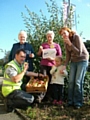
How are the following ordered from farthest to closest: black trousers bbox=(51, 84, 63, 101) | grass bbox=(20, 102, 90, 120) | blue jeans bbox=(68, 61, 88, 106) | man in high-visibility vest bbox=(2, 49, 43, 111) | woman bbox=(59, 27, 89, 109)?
black trousers bbox=(51, 84, 63, 101) < blue jeans bbox=(68, 61, 88, 106) < woman bbox=(59, 27, 89, 109) < man in high-visibility vest bbox=(2, 49, 43, 111) < grass bbox=(20, 102, 90, 120)

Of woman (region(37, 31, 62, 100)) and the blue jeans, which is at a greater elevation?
woman (region(37, 31, 62, 100))

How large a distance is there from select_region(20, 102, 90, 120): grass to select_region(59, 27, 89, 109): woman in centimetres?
28

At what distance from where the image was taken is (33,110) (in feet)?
19.2

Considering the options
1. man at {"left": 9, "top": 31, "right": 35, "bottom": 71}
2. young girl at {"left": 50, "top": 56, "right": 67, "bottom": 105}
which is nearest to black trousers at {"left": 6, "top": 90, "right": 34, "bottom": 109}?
young girl at {"left": 50, "top": 56, "right": 67, "bottom": 105}

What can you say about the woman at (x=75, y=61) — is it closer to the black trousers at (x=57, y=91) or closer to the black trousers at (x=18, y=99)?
the black trousers at (x=57, y=91)

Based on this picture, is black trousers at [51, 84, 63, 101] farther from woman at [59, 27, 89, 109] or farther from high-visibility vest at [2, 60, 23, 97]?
high-visibility vest at [2, 60, 23, 97]

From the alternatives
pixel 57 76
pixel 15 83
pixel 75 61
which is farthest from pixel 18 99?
pixel 75 61

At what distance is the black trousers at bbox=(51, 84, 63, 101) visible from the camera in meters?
6.79

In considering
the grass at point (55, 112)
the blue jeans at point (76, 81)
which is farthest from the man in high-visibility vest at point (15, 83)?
the blue jeans at point (76, 81)

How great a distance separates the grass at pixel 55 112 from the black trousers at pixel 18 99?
182 mm

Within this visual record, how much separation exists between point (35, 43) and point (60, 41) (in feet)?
2.77

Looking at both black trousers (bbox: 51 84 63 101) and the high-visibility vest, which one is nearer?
the high-visibility vest

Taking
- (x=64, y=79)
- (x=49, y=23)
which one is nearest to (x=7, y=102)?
(x=64, y=79)

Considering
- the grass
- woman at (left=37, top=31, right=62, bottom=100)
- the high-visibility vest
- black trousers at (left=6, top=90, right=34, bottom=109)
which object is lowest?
the grass
